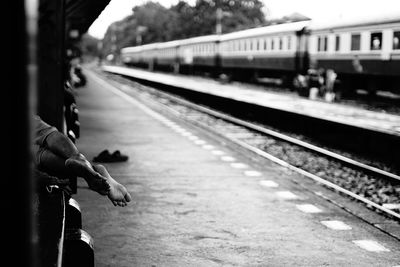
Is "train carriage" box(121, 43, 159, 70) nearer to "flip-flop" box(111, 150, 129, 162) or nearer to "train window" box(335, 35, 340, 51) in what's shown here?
"train window" box(335, 35, 340, 51)

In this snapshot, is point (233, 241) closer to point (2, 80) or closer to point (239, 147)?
point (2, 80)

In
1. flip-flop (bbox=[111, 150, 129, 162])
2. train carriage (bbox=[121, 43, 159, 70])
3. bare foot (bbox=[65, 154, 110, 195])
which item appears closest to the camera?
bare foot (bbox=[65, 154, 110, 195])

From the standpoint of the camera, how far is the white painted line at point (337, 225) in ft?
19.3

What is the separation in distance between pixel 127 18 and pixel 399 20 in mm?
142225

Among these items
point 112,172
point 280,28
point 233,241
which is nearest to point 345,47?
point 280,28

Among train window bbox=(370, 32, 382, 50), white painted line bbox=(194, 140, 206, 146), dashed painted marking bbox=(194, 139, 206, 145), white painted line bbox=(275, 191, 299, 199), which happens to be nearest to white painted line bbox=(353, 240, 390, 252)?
white painted line bbox=(275, 191, 299, 199)

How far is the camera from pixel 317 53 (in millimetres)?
29141

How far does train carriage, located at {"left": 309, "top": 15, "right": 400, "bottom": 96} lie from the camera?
22.1 m

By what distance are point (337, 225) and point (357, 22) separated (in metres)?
20.0

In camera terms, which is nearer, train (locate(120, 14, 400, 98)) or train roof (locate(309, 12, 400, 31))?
train roof (locate(309, 12, 400, 31))

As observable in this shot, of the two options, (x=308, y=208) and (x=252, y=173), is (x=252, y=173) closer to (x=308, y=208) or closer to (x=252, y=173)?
(x=252, y=173)

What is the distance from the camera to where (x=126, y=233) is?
18.1ft

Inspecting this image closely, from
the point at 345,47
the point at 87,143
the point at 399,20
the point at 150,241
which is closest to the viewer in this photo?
the point at 150,241

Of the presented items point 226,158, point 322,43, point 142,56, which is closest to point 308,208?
point 226,158
